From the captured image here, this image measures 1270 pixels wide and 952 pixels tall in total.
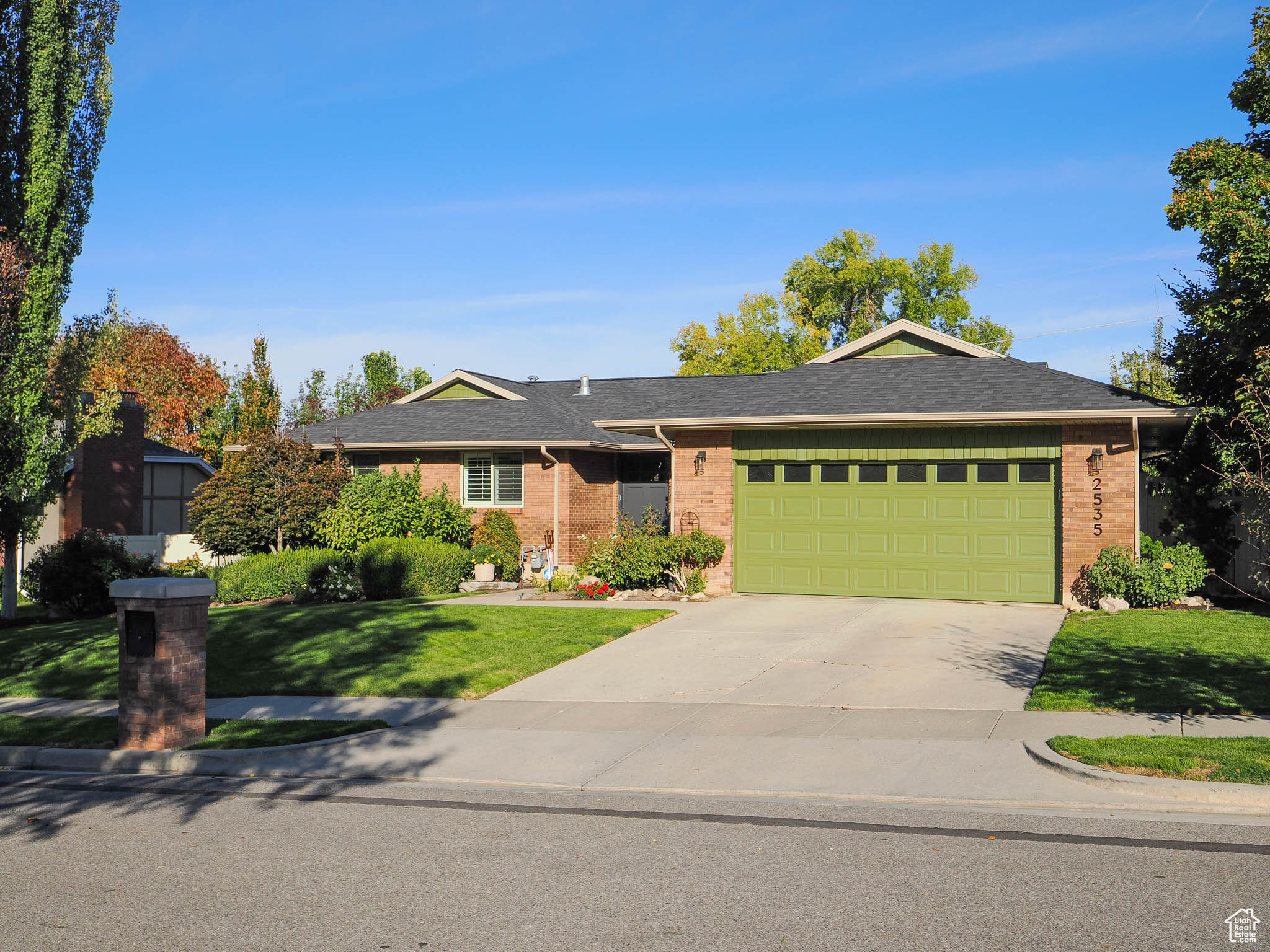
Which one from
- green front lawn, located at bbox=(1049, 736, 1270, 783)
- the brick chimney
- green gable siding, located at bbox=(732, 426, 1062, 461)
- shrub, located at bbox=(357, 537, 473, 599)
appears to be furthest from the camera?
the brick chimney

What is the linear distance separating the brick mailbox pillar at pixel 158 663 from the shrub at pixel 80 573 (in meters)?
11.0

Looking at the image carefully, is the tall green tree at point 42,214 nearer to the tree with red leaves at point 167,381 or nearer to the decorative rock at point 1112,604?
the decorative rock at point 1112,604

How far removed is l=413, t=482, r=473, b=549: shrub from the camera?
23578 millimetres

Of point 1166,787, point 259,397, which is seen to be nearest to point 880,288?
point 259,397

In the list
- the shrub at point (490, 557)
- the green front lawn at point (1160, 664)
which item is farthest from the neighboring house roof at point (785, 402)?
the green front lawn at point (1160, 664)

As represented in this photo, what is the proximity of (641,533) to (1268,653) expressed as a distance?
10895 mm

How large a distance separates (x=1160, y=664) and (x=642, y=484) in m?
15.8

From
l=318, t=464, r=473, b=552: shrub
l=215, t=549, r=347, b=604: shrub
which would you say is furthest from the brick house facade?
l=215, t=549, r=347, b=604: shrub

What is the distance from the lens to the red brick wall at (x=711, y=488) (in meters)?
20.4

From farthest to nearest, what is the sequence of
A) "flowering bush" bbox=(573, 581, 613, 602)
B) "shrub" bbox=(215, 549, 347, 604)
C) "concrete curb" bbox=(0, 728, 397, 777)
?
"shrub" bbox=(215, 549, 347, 604) → "flowering bush" bbox=(573, 581, 613, 602) → "concrete curb" bbox=(0, 728, 397, 777)

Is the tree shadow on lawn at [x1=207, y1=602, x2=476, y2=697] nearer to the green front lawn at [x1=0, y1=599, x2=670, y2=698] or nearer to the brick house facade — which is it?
the green front lawn at [x1=0, y1=599, x2=670, y2=698]

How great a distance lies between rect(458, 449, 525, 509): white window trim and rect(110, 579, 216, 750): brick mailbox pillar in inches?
605

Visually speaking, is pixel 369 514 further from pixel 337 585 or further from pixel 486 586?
pixel 486 586

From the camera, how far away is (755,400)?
2103cm
